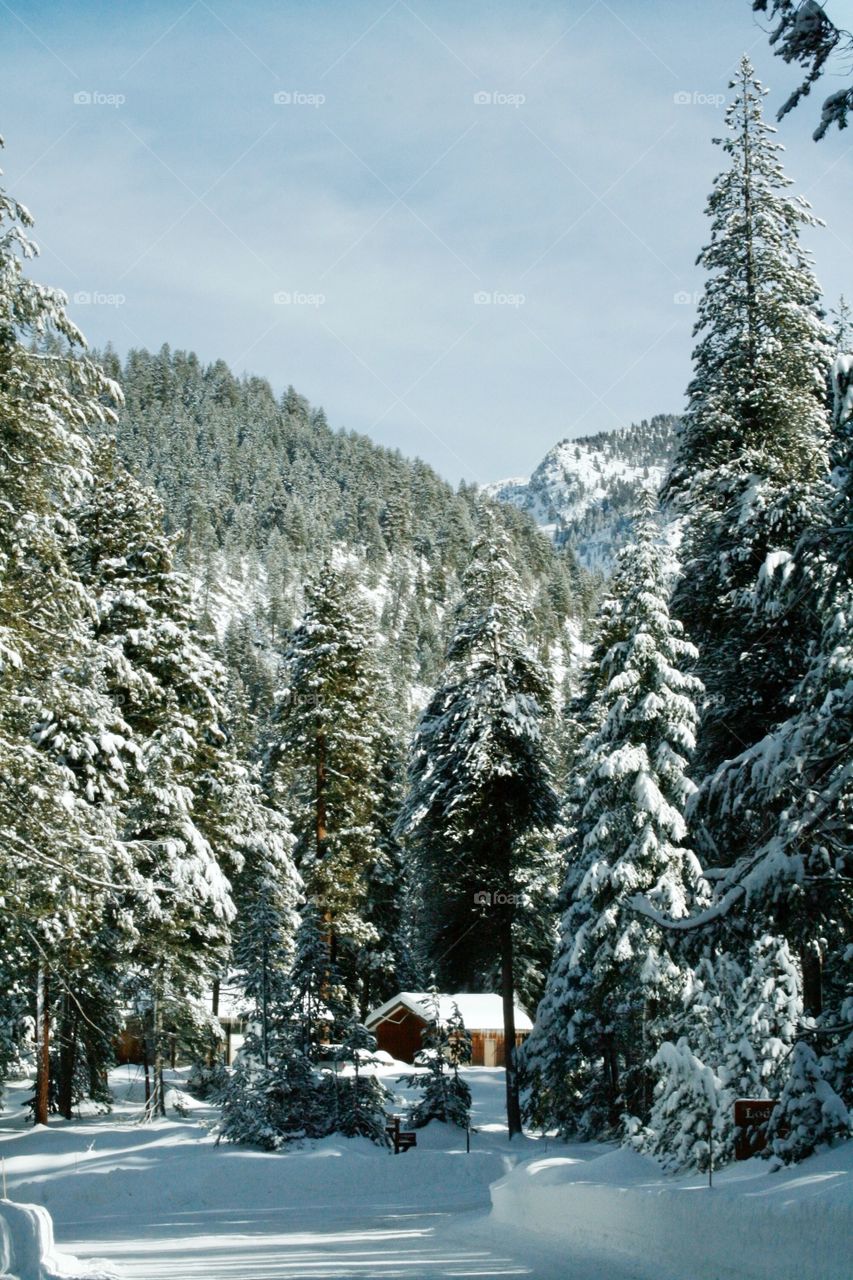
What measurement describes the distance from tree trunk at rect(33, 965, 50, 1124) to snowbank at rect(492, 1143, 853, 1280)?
1165 cm

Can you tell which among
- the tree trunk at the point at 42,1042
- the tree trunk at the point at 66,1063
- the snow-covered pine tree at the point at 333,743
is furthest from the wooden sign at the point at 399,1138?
the tree trunk at the point at 42,1042

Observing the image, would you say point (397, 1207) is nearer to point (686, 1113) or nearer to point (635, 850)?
point (635, 850)

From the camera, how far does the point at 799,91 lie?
7.62 meters

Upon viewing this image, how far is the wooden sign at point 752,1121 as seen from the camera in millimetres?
10820

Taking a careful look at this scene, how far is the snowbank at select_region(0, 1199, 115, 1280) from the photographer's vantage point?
348 inches

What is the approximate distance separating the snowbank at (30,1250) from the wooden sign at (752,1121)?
5.92 m

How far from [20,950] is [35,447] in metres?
7.35

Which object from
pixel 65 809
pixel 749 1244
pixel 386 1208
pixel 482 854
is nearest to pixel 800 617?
pixel 749 1244

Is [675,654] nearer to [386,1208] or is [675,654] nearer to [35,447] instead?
[386,1208]

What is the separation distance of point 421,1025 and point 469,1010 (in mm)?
3681

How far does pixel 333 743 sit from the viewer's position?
32906mm

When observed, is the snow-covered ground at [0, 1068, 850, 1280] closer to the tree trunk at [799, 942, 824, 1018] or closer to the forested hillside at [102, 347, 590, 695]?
the tree trunk at [799, 942, 824, 1018]

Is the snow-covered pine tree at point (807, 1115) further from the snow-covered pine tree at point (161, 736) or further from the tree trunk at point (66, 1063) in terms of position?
the tree trunk at point (66, 1063)

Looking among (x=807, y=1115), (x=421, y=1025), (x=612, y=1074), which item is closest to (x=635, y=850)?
(x=612, y=1074)
